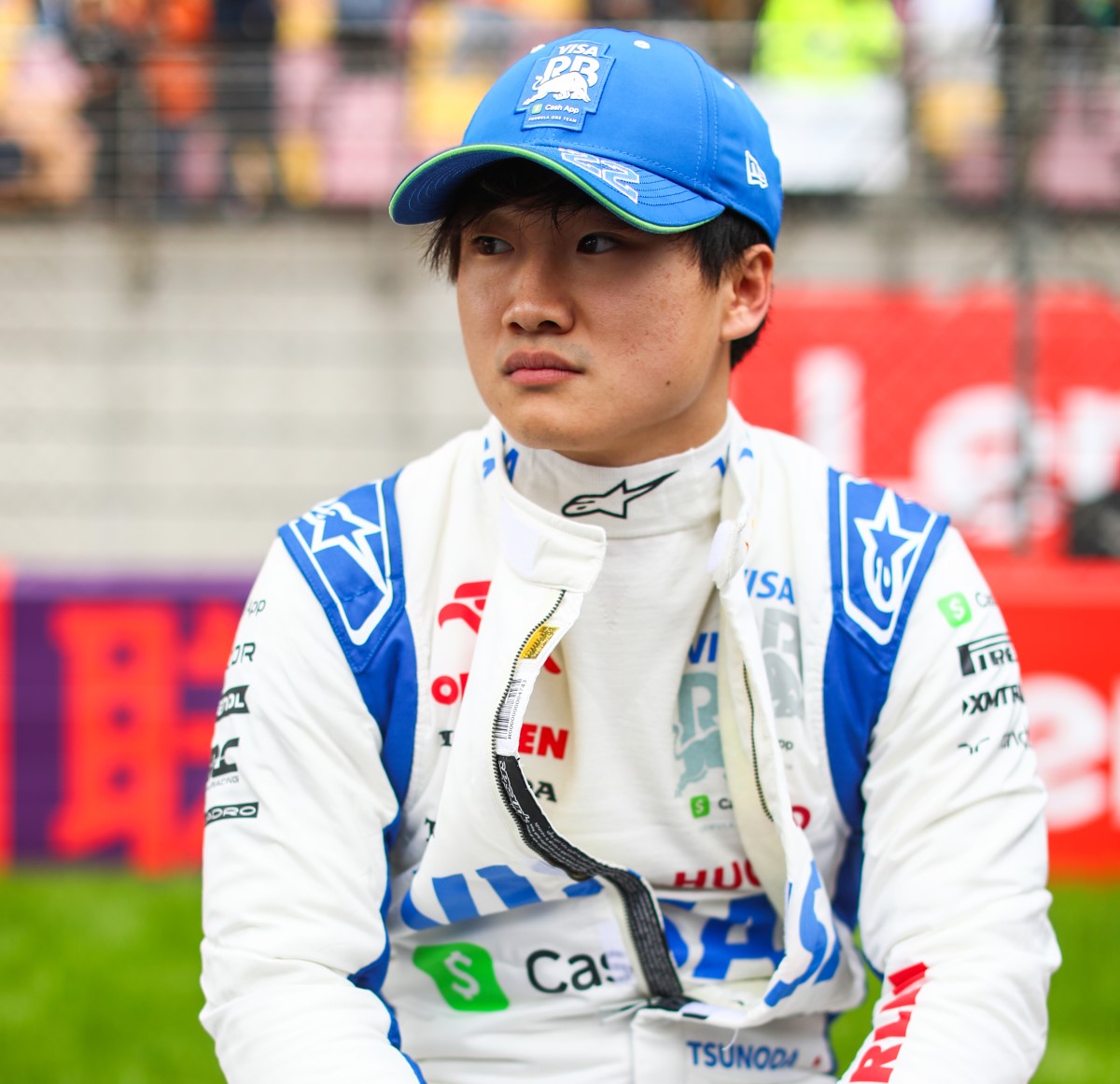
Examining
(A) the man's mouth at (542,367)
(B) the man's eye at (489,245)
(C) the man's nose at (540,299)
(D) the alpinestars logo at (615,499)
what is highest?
(B) the man's eye at (489,245)

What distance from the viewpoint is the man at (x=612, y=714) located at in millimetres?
1609

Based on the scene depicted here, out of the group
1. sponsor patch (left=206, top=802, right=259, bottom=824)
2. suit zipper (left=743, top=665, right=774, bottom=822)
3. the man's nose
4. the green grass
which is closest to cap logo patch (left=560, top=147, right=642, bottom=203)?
the man's nose

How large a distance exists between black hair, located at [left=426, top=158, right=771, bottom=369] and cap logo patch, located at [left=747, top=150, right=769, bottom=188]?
0.14 ft

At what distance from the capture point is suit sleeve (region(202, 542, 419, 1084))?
1.56 metres

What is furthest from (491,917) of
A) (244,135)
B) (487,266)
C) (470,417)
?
(244,135)

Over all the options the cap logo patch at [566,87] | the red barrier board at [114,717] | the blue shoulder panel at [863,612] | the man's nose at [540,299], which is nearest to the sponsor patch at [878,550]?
the blue shoulder panel at [863,612]

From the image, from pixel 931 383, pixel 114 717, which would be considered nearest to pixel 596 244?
pixel 114 717

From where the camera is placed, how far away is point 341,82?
6.69 meters

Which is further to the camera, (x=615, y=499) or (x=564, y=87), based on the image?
(x=615, y=499)

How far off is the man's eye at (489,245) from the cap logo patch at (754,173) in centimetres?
30

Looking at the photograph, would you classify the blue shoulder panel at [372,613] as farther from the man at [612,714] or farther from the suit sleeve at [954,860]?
the suit sleeve at [954,860]

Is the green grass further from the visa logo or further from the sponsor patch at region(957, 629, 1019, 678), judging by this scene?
the visa logo

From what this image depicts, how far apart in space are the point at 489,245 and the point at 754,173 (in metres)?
0.33

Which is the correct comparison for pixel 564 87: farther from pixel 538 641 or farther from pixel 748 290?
pixel 538 641
